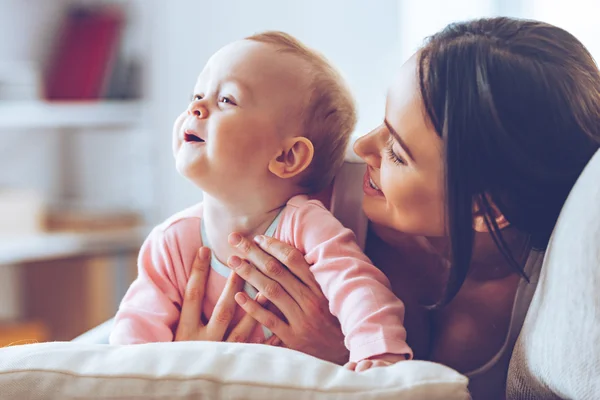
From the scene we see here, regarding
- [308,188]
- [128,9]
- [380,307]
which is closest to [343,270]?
[380,307]

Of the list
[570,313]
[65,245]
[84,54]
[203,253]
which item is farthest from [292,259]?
[84,54]

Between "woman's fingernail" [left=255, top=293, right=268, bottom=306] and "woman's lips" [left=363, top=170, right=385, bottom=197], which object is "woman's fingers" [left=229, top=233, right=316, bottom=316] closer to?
"woman's fingernail" [left=255, top=293, right=268, bottom=306]

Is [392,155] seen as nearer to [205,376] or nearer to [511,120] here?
[511,120]

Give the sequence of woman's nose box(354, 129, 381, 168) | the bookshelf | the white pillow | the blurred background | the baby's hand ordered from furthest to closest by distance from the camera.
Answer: the bookshelf
the blurred background
woman's nose box(354, 129, 381, 168)
the baby's hand
the white pillow

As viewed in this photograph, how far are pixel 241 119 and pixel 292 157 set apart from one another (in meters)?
0.09

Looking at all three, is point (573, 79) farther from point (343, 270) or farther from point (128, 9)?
point (128, 9)

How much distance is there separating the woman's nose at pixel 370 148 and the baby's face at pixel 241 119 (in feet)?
0.34

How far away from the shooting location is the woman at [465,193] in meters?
0.83

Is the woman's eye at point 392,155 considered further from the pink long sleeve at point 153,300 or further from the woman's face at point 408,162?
the pink long sleeve at point 153,300

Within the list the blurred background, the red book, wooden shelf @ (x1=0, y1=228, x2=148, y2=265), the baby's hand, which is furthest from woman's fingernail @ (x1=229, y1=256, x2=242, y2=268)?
the red book

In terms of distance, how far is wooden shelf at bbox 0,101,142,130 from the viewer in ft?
8.71

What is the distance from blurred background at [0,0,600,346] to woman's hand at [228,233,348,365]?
4.90 ft

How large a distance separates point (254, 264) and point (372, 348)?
23 cm

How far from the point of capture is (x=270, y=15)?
8.86 feet
